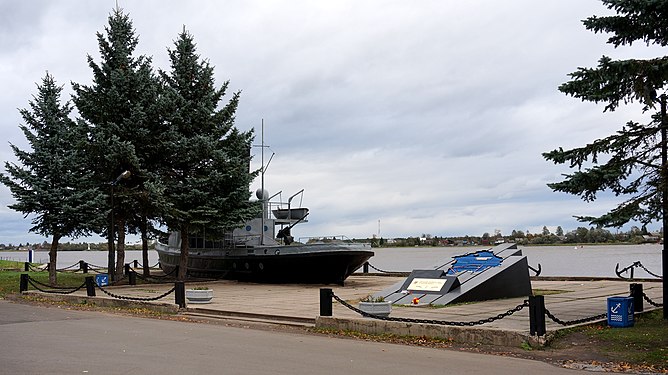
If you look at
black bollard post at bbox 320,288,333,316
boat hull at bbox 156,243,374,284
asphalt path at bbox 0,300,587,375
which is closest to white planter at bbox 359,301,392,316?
black bollard post at bbox 320,288,333,316

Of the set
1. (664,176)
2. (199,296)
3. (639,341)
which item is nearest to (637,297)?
(639,341)

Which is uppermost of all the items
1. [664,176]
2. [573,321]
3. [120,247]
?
[664,176]

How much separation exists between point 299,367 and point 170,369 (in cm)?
176

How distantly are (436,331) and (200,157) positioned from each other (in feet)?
57.3

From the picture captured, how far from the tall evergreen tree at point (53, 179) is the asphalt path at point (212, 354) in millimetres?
12498

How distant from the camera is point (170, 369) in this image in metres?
8.97

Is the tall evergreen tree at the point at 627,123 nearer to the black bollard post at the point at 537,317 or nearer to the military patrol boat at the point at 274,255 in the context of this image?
the black bollard post at the point at 537,317

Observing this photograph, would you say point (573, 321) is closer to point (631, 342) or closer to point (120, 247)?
point (631, 342)

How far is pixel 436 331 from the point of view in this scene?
41.3 feet

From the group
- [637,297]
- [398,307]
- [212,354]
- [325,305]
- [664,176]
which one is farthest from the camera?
[398,307]

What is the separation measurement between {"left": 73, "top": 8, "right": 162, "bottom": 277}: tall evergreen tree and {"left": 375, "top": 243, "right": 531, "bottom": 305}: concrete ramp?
1198cm

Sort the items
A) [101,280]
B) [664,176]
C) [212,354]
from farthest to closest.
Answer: [101,280] < [664,176] < [212,354]

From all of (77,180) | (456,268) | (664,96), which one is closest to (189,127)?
(77,180)

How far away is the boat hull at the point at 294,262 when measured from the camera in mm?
28047
